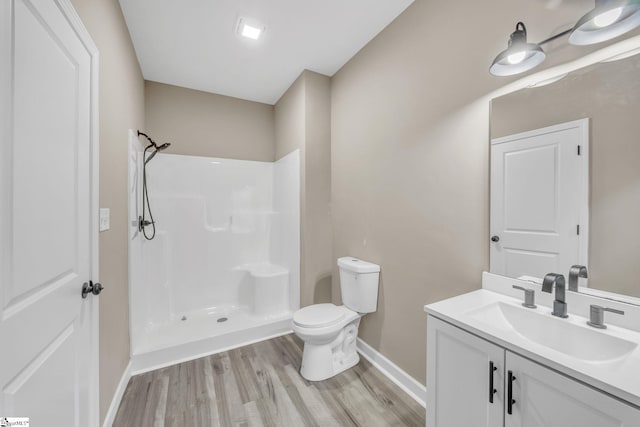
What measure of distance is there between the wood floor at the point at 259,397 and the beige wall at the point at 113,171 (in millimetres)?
256

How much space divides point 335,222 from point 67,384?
2013mm

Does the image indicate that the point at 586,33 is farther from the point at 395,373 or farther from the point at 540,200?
the point at 395,373

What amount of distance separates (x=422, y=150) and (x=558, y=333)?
3.74ft

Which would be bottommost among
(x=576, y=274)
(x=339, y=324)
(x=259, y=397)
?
(x=259, y=397)

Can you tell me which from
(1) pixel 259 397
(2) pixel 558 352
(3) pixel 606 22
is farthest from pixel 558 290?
(1) pixel 259 397

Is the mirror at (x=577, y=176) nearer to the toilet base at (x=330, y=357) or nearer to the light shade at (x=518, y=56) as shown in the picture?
the light shade at (x=518, y=56)

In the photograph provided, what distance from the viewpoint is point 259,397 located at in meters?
1.70

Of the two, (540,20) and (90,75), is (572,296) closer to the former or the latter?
(540,20)

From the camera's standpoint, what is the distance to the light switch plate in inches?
52.6

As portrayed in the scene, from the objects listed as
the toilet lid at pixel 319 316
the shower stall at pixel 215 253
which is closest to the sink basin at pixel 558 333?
the toilet lid at pixel 319 316

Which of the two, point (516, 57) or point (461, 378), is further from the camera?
point (516, 57)

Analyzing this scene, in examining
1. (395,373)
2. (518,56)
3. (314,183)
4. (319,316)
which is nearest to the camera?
(518,56)

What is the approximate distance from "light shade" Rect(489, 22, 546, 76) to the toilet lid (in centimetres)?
176

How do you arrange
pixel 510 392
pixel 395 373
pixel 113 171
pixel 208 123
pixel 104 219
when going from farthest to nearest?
pixel 208 123 < pixel 395 373 < pixel 113 171 < pixel 104 219 < pixel 510 392
